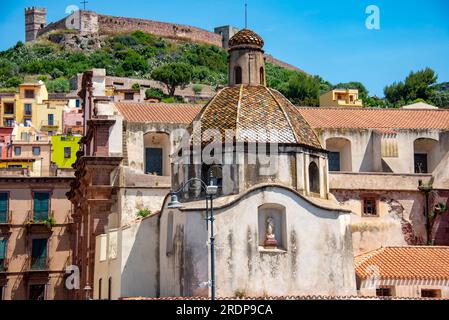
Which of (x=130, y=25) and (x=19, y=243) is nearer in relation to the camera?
(x=19, y=243)

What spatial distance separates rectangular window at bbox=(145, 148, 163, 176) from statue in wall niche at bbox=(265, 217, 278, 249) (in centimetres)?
1272

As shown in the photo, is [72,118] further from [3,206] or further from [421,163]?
[421,163]

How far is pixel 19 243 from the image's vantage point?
59969 millimetres

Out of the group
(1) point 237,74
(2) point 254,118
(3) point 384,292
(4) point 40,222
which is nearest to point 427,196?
(3) point 384,292

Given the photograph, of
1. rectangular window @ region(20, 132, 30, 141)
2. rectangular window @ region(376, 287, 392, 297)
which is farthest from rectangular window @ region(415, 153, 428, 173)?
rectangular window @ region(20, 132, 30, 141)

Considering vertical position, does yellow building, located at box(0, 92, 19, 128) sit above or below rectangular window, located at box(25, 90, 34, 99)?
below

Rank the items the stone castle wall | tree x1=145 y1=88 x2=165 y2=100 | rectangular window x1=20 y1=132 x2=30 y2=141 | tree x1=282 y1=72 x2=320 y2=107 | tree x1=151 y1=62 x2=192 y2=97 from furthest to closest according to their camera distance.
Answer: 1. the stone castle wall
2. tree x1=151 y1=62 x2=192 y2=97
3. tree x1=145 y1=88 x2=165 y2=100
4. tree x1=282 y1=72 x2=320 y2=107
5. rectangular window x1=20 y1=132 x2=30 y2=141

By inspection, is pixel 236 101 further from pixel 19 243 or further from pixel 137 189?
pixel 19 243

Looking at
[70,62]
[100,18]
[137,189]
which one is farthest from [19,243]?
[100,18]

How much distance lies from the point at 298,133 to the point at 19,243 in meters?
30.8

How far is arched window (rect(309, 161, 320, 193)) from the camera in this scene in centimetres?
3488

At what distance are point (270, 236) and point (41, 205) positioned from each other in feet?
103

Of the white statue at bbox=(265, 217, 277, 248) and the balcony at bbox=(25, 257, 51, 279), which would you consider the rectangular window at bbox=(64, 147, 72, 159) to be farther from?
the white statue at bbox=(265, 217, 277, 248)

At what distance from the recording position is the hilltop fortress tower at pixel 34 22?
165 metres
